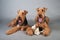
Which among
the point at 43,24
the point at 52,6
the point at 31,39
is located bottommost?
the point at 31,39

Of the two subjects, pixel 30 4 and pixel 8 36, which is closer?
pixel 8 36

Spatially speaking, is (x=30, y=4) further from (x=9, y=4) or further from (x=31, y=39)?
(x=31, y=39)

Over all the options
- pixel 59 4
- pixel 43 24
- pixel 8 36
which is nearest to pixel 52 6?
pixel 59 4

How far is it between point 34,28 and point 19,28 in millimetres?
188

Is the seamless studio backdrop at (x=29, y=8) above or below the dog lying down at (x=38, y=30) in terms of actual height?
above

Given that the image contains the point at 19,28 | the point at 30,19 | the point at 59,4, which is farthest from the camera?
the point at 59,4

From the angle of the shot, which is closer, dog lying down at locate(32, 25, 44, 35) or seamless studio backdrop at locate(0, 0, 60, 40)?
dog lying down at locate(32, 25, 44, 35)

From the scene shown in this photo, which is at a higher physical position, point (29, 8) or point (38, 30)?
point (29, 8)

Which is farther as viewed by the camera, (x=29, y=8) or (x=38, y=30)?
(x=29, y=8)

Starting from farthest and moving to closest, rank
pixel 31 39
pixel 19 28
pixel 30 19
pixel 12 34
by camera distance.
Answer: pixel 30 19 → pixel 19 28 → pixel 12 34 → pixel 31 39

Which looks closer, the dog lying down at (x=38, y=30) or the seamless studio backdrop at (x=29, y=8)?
the dog lying down at (x=38, y=30)

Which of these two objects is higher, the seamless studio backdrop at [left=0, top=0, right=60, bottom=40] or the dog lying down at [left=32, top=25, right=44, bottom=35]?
the seamless studio backdrop at [left=0, top=0, right=60, bottom=40]

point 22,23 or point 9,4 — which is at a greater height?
point 9,4

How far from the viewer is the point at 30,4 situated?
7.36 feet
